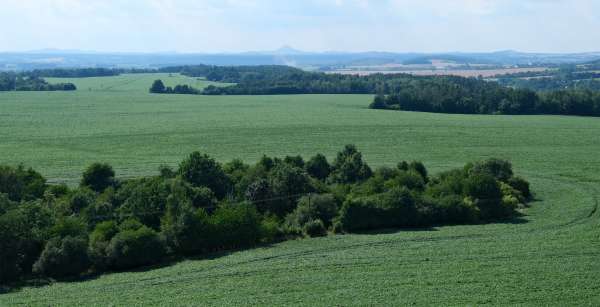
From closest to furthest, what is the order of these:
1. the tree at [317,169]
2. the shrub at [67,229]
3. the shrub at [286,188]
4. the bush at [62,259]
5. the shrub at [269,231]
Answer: the bush at [62,259]
the shrub at [67,229]
the shrub at [269,231]
the shrub at [286,188]
the tree at [317,169]

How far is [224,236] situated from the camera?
105 feet

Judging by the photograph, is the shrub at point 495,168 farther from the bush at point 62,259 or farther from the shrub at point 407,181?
the bush at point 62,259

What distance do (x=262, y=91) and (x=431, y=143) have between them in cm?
7675

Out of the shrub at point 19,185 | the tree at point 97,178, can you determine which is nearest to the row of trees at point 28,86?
the tree at point 97,178

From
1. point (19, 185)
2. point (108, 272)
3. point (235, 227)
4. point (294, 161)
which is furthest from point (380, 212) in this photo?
point (19, 185)

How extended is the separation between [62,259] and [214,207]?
10.5 meters

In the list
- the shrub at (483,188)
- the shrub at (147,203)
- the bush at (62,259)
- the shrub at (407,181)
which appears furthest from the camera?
the shrub at (407,181)

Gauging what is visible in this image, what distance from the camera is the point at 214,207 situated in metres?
36.9

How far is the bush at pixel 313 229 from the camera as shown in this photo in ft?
114

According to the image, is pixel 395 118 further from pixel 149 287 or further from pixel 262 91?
pixel 149 287

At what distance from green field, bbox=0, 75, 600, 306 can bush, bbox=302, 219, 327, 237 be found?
129 centimetres

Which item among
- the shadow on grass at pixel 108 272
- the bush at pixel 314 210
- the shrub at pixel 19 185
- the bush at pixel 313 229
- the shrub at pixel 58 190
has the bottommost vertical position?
the shadow on grass at pixel 108 272

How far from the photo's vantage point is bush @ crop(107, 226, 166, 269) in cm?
2912

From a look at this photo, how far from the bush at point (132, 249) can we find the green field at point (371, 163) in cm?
128
